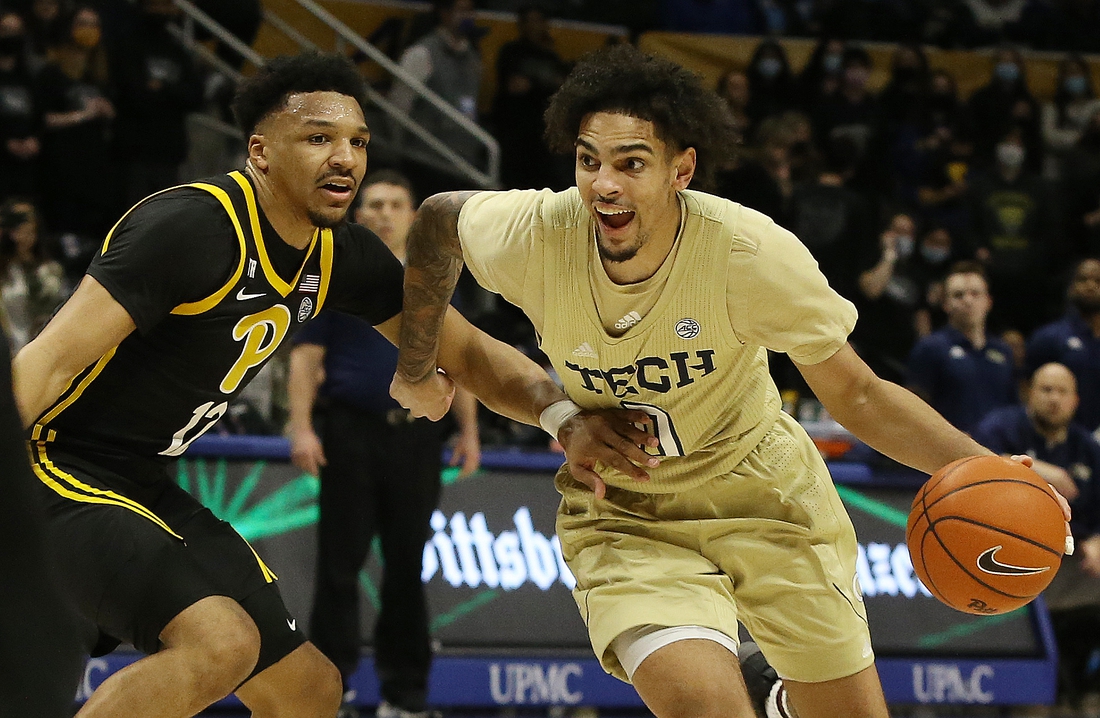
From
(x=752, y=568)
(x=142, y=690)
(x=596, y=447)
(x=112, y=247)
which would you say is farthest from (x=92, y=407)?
(x=752, y=568)

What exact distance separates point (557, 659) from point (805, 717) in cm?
307

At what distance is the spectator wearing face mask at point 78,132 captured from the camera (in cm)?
906

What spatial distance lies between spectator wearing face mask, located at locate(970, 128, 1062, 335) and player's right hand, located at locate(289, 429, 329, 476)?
694 centimetres

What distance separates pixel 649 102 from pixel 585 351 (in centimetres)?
68

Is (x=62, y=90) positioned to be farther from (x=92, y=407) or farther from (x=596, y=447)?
(x=596, y=447)

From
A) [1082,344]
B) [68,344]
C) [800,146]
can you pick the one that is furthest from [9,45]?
[1082,344]

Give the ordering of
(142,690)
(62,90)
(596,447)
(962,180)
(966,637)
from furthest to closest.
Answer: (962,180) < (62,90) < (966,637) < (596,447) < (142,690)

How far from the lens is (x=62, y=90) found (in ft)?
29.8

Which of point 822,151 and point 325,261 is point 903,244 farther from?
point 325,261

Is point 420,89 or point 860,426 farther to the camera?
point 420,89

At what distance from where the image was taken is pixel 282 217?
13.3 ft

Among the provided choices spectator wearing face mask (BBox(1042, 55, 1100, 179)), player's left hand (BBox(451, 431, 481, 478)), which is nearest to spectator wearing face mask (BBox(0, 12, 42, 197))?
player's left hand (BBox(451, 431, 481, 478))

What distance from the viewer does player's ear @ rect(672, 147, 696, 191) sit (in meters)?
3.83

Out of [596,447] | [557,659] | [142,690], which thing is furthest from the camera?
[557,659]
